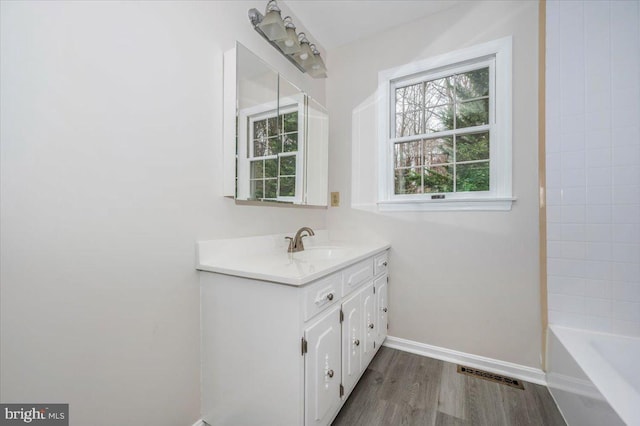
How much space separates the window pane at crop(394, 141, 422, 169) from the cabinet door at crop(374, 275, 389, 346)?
3.07 ft

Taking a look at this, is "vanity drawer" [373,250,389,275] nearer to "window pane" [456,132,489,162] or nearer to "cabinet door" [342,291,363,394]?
"cabinet door" [342,291,363,394]

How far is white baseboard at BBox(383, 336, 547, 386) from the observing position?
170 centimetres

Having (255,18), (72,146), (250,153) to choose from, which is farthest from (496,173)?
(72,146)

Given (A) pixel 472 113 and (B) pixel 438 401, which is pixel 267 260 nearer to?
(B) pixel 438 401

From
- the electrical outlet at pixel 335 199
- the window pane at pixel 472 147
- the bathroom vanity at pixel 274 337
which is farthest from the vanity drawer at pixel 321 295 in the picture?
the window pane at pixel 472 147

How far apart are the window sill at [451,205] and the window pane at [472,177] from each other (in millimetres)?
117

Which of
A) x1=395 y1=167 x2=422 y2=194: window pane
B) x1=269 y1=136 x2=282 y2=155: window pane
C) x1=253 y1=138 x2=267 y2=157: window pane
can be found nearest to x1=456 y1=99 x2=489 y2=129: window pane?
x1=395 y1=167 x2=422 y2=194: window pane

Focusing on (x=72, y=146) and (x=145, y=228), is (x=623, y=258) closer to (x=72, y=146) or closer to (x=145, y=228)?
(x=145, y=228)

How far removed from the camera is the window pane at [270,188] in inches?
65.2

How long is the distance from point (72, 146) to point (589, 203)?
246 cm

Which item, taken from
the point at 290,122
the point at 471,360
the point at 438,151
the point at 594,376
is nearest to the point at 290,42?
the point at 290,122

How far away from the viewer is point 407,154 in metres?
2.18

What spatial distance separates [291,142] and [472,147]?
1.32 metres

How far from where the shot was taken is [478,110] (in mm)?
1919
